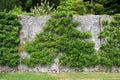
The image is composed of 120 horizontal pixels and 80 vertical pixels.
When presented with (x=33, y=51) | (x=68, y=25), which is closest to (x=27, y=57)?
(x=33, y=51)

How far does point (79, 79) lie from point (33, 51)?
2.43m

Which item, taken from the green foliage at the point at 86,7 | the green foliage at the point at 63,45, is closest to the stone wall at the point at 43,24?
the green foliage at the point at 63,45

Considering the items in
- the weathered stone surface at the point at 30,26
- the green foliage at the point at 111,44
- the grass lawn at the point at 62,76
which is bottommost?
the grass lawn at the point at 62,76

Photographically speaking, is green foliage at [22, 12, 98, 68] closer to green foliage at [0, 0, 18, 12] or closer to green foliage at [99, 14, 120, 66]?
green foliage at [99, 14, 120, 66]

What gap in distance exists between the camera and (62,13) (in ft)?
41.2

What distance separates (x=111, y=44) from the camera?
489 inches

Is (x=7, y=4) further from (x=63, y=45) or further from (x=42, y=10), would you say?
(x=63, y=45)

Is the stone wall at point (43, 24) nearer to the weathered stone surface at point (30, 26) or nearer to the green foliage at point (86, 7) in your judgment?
the weathered stone surface at point (30, 26)

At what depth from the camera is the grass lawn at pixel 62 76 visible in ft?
36.5

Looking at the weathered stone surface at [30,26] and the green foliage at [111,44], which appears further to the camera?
the weathered stone surface at [30,26]

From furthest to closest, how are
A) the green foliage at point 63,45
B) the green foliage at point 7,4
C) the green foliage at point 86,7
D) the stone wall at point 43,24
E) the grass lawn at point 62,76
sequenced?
the green foliage at point 7,4 < the green foliage at point 86,7 < the stone wall at point 43,24 < the green foliage at point 63,45 < the grass lawn at point 62,76

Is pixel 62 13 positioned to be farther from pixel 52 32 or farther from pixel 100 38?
pixel 100 38

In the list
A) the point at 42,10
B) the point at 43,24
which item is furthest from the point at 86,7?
the point at 43,24

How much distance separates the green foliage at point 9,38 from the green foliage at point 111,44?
3.08 metres
